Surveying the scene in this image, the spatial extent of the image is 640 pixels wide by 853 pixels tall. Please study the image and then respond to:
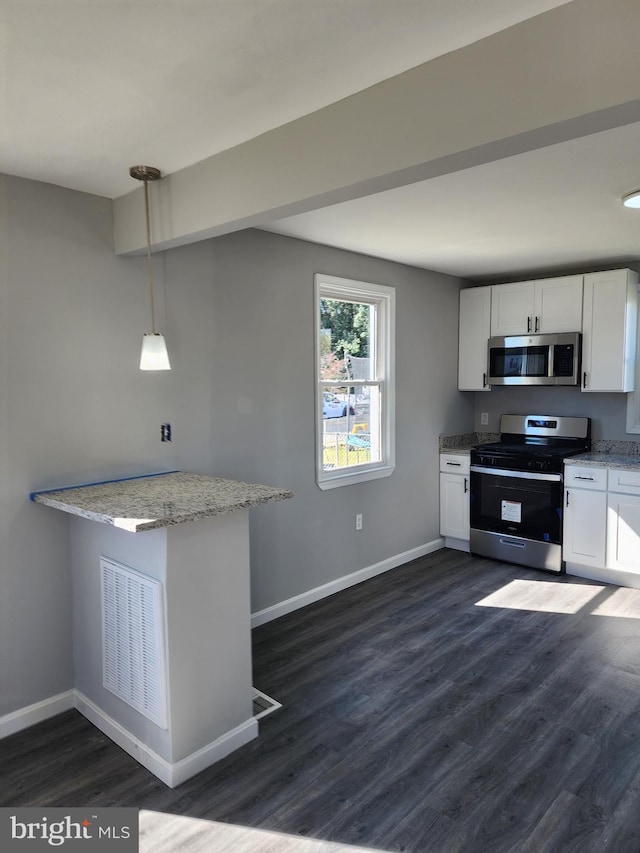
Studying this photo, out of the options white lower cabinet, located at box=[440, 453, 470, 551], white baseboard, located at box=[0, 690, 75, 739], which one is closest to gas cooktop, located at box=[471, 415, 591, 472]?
white lower cabinet, located at box=[440, 453, 470, 551]

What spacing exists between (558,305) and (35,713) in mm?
4260

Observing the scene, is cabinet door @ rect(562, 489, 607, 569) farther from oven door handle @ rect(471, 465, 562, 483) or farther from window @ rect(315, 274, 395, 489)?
window @ rect(315, 274, 395, 489)

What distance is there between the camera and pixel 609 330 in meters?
4.09

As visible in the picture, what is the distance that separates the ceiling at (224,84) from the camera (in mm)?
1312

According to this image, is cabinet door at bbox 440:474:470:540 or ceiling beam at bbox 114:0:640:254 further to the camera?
cabinet door at bbox 440:474:470:540

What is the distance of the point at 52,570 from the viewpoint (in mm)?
2496

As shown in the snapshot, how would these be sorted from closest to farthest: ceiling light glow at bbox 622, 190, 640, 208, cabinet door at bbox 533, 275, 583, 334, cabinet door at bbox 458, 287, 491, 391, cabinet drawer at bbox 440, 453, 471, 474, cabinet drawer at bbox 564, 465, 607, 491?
ceiling light glow at bbox 622, 190, 640, 208
cabinet drawer at bbox 564, 465, 607, 491
cabinet door at bbox 533, 275, 583, 334
cabinet drawer at bbox 440, 453, 471, 474
cabinet door at bbox 458, 287, 491, 391

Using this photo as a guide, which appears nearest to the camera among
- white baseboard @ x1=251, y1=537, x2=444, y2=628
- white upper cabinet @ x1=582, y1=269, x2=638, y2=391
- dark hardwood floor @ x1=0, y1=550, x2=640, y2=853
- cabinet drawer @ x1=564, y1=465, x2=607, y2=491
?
dark hardwood floor @ x1=0, y1=550, x2=640, y2=853

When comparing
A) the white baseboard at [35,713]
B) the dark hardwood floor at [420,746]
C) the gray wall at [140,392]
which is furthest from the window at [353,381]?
the white baseboard at [35,713]

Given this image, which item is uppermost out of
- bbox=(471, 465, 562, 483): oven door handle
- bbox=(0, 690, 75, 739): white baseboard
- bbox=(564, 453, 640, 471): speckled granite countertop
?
bbox=(564, 453, 640, 471): speckled granite countertop

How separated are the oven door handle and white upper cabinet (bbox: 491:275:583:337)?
3.71 feet

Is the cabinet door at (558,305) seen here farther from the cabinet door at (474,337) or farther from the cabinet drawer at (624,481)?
the cabinet drawer at (624,481)

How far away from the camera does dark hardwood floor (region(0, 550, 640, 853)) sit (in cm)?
189

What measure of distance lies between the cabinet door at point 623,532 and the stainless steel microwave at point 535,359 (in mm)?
970
